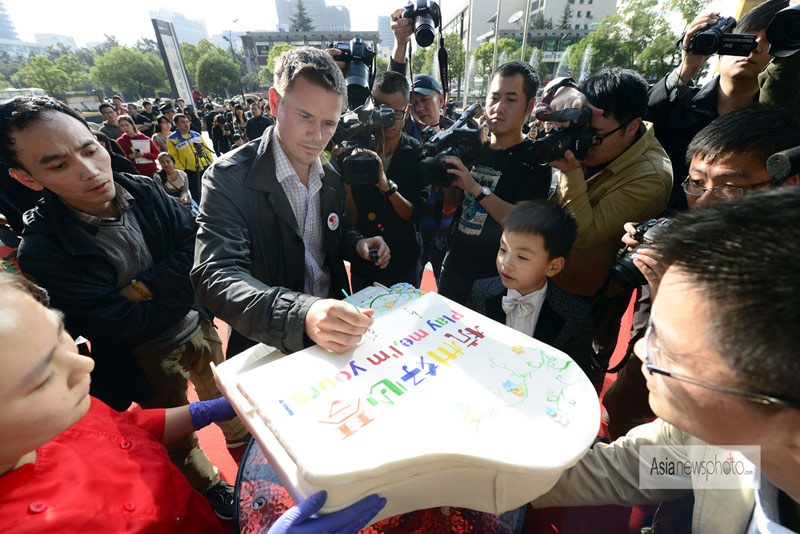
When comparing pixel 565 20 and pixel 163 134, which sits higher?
pixel 565 20

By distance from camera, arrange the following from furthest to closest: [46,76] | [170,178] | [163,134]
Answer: [46,76] → [163,134] → [170,178]

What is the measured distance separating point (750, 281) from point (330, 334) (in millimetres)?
799

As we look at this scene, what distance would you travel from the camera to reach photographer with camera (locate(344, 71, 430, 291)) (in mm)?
2133

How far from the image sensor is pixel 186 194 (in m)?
4.27

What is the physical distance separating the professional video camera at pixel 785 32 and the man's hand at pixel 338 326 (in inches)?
87.6

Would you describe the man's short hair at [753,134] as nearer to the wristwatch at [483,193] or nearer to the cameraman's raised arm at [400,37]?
the wristwatch at [483,193]

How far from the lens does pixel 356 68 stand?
2123mm

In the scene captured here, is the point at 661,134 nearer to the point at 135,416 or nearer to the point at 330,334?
the point at 330,334

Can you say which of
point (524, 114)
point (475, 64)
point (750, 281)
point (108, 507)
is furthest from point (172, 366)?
point (475, 64)

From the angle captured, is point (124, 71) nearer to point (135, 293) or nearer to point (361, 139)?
point (361, 139)

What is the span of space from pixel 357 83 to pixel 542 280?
1540 millimetres

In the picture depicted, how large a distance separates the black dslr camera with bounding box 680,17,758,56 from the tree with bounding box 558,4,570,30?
2110 inches

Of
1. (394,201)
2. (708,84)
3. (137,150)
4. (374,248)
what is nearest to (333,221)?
(374,248)

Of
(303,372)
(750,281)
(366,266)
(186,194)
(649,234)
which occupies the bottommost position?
(186,194)
